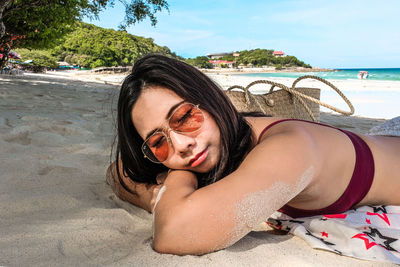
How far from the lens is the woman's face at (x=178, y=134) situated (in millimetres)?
1336

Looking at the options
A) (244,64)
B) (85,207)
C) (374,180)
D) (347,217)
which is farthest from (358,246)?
(244,64)

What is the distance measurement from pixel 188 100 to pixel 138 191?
0.65 meters

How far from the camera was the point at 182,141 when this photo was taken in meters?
1.33

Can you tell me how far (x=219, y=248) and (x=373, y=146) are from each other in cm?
100

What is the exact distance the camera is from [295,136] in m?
1.17

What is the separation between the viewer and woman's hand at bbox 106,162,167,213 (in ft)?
5.40

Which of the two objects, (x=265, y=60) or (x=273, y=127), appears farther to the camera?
(x=265, y=60)

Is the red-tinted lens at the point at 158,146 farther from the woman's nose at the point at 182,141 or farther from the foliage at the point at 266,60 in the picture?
the foliage at the point at 266,60

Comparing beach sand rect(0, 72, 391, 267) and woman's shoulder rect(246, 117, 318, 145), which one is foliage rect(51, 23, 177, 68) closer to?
beach sand rect(0, 72, 391, 267)

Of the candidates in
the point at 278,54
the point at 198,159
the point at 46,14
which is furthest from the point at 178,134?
the point at 278,54

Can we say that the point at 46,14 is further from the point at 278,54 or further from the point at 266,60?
the point at 278,54

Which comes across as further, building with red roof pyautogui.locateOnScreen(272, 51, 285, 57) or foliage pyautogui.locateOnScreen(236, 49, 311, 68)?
building with red roof pyautogui.locateOnScreen(272, 51, 285, 57)

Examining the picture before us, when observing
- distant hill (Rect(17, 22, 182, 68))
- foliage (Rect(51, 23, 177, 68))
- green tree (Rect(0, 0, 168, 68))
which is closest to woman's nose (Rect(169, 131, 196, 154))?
green tree (Rect(0, 0, 168, 68))

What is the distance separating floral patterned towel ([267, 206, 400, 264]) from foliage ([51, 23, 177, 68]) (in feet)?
158
